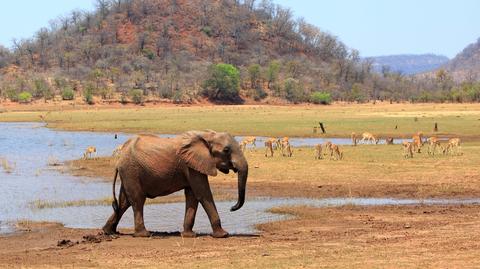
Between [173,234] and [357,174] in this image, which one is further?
[357,174]

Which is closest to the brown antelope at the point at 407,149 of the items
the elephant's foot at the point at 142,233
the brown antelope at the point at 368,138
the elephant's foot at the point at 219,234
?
the brown antelope at the point at 368,138

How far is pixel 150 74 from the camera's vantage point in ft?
450

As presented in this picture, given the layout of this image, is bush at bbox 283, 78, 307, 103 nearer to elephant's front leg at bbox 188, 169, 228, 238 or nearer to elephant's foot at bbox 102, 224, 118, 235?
elephant's foot at bbox 102, 224, 118, 235

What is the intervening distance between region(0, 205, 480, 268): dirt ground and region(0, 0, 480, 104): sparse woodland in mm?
87610

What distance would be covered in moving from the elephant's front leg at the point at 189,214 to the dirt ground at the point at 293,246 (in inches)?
9.9

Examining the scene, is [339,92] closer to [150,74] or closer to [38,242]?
[150,74]

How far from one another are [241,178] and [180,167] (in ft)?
5.14

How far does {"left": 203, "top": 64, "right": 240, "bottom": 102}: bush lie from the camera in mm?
115062

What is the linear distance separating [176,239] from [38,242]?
2946 millimetres

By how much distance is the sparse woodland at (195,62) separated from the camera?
117812mm

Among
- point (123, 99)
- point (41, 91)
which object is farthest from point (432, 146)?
point (41, 91)

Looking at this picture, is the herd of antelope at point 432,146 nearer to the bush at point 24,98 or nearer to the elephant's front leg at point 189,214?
the elephant's front leg at point 189,214

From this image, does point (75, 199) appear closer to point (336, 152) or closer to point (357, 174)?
point (357, 174)

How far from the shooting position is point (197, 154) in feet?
57.3
